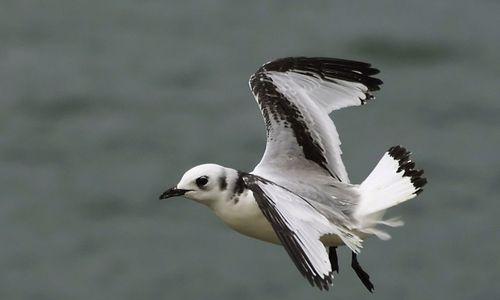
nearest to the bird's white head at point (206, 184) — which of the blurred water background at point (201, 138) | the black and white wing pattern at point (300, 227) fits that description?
the black and white wing pattern at point (300, 227)

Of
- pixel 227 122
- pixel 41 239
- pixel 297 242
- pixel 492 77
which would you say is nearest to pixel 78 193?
pixel 41 239

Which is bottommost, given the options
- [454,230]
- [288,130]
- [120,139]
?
[454,230]

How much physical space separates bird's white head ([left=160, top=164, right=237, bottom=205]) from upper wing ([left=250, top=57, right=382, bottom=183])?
36 centimetres

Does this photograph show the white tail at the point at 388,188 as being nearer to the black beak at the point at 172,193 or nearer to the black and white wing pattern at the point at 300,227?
the black and white wing pattern at the point at 300,227

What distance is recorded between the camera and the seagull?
23.8 feet

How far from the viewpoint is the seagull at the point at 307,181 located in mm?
7262

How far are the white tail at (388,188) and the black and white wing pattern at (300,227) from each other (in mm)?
269

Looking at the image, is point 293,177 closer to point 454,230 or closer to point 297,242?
point 297,242

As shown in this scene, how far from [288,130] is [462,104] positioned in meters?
8.91

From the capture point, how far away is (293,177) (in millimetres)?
8289

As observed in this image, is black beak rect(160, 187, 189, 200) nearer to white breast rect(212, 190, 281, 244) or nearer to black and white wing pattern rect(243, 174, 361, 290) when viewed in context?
white breast rect(212, 190, 281, 244)

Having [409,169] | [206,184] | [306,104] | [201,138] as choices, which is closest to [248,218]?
[206,184]

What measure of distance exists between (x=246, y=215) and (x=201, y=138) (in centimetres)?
886

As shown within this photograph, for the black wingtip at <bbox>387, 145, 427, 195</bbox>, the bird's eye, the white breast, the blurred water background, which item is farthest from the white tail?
the blurred water background
